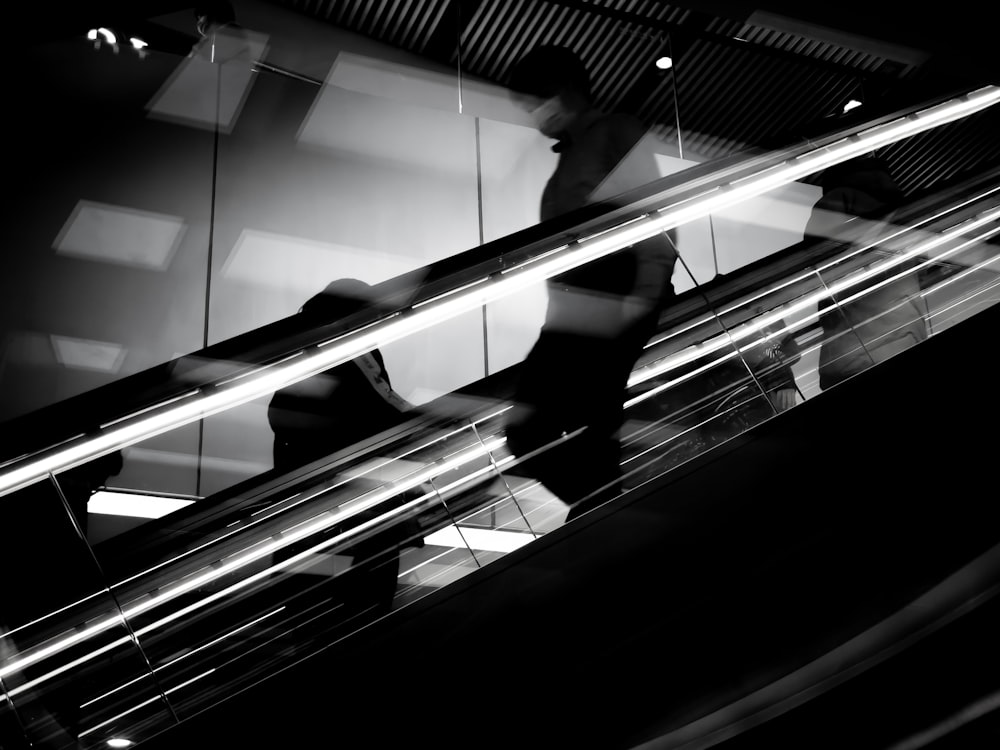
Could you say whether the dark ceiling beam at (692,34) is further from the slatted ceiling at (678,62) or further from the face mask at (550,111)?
the face mask at (550,111)

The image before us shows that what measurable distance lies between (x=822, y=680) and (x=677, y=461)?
0.52 metres

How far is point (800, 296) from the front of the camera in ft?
9.14

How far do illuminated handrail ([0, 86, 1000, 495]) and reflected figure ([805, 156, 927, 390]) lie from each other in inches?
16.1

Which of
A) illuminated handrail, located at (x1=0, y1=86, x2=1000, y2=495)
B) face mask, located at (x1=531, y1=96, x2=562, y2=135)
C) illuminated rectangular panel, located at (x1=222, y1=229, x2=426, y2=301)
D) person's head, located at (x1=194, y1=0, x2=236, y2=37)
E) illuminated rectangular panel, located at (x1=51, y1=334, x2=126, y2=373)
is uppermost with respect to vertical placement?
person's head, located at (x1=194, y1=0, x2=236, y2=37)

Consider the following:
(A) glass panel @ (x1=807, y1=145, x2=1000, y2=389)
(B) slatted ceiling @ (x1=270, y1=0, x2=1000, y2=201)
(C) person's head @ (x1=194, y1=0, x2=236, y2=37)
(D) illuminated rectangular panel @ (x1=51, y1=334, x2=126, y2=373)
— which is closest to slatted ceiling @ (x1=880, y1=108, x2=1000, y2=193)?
(B) slatted ceiling @ (x1=270, y1=0, x2=1000, y2=201)

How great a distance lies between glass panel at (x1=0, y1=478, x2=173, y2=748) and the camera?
158cm

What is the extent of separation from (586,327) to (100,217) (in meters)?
4.36

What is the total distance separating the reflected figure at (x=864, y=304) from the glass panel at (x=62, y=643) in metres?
1.98

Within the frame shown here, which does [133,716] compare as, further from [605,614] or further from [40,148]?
[40,148]

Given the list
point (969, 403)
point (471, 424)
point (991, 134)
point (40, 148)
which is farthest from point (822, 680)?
point (991, 134)

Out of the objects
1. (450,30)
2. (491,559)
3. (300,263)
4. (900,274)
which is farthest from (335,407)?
(450,30)

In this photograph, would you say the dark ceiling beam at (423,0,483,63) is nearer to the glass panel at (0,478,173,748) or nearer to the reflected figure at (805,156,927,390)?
the reflected figure at (805,156,927,390)

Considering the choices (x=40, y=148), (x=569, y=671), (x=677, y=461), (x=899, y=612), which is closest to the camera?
(x=569, y=671)

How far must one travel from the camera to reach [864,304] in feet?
8.77
